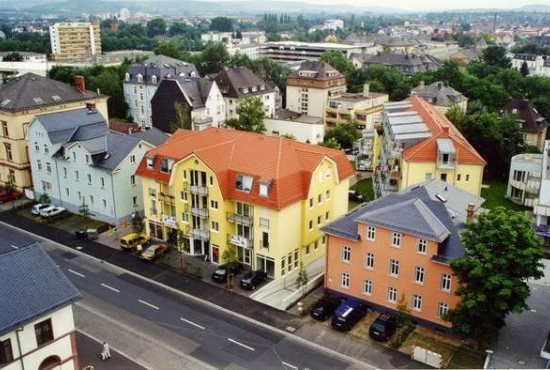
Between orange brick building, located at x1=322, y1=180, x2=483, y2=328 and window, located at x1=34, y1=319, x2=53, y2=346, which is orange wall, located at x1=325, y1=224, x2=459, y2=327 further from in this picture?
window, located at x1=34, y1=319, x2=53, y2=346

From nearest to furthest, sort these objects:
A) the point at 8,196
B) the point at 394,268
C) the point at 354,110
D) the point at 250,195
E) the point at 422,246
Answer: the point at 422,246, the point at 394,268, the point at 250,195, the point at 8,196, the point at 354,110

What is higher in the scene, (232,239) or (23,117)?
(23,117)

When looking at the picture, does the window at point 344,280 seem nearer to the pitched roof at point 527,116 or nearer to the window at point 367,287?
the window at point 367,287

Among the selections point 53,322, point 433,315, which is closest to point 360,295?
point 433,315

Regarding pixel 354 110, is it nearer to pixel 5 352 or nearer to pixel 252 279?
pixel 252 279

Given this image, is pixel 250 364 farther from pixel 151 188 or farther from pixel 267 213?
pixel 151 188

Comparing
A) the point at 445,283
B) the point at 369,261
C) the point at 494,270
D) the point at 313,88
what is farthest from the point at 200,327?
the point at 313,88

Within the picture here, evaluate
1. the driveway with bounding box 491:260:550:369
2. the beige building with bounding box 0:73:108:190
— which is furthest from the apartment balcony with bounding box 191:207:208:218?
the beige building with bounding box 0:73:108:190
